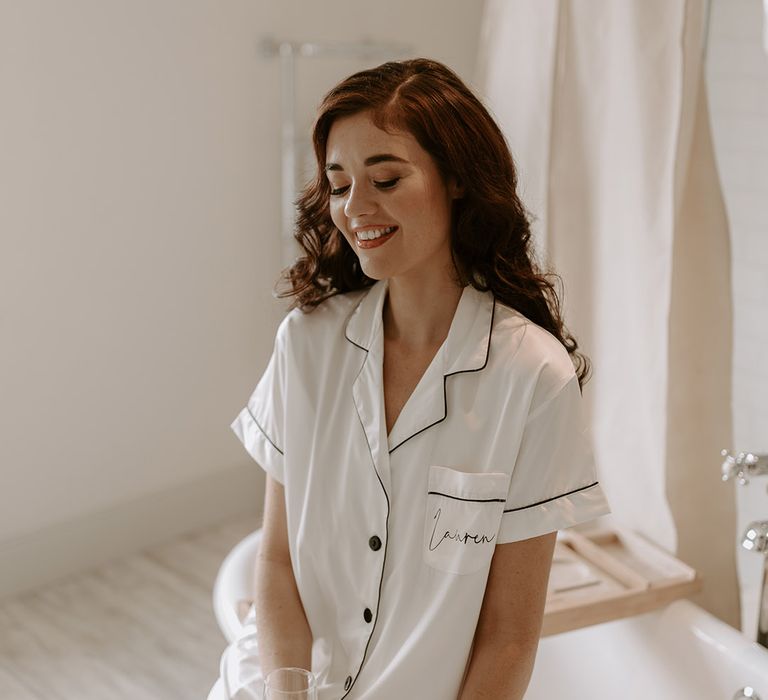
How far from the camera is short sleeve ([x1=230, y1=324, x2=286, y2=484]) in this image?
1708mm

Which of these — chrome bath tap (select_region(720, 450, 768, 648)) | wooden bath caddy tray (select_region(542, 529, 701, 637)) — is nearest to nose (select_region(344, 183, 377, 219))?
chrome bath tap (select_region(720, 450, 768, 648))

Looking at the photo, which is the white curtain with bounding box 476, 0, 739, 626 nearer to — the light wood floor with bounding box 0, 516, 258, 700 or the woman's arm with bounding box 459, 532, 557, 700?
the woman's arm with bounding box 459, 532, 557, 700

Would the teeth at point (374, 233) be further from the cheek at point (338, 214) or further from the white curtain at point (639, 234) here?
the white curtain at point (639, 234)

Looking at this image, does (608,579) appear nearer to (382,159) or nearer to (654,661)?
(654,661)

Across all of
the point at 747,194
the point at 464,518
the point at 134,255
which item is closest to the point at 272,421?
the point at 464,518

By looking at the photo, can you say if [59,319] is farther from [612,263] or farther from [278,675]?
[278,675]

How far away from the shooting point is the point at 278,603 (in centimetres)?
165

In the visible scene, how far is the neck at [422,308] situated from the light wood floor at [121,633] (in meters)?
1.33

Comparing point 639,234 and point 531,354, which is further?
point 639,234

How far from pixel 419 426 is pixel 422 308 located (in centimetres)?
19

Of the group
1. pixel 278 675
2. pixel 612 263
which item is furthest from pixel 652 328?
pixel 278 675

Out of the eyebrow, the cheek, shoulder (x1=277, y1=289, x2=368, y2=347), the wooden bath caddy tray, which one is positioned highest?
the eyebrow

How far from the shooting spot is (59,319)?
2939 millimetres

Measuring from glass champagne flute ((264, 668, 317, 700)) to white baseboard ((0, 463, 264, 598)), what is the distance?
1.87 metres
